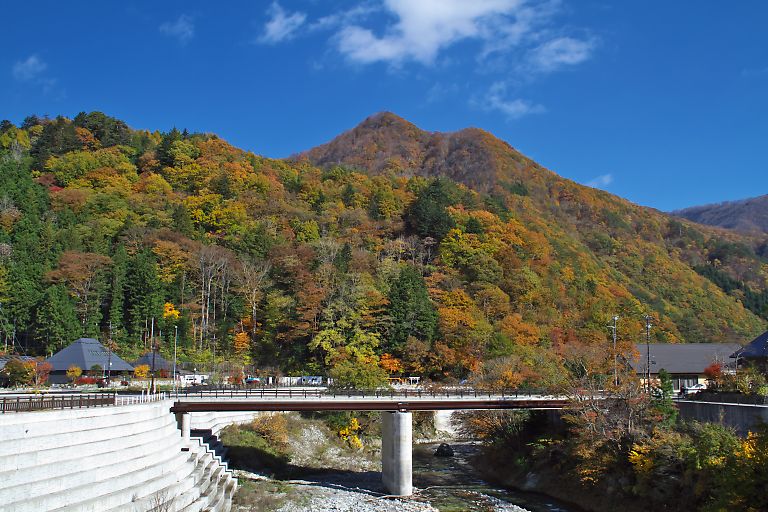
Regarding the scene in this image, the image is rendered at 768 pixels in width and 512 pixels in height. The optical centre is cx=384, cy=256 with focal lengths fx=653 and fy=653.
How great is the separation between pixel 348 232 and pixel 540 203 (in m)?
74.6

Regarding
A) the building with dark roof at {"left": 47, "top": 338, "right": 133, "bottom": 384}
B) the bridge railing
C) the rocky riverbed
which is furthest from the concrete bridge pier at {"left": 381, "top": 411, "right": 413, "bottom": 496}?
the building with dark roof at {"left": 47, "top": 338, "right": 133, "bottom": 384}

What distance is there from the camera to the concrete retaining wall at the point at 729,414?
29589 millimetres

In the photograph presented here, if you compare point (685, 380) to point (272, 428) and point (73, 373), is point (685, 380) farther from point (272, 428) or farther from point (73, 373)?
point (73, 373)

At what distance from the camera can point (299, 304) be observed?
69.7 metres

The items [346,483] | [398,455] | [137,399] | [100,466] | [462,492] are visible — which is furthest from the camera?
[346,483]

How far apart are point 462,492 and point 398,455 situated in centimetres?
472

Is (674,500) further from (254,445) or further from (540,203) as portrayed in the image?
(540,203)

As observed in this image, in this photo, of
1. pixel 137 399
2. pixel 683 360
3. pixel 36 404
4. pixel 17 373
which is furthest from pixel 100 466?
pixel 683 360

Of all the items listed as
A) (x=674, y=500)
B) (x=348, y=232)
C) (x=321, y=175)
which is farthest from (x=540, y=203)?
(x=674, y=500)

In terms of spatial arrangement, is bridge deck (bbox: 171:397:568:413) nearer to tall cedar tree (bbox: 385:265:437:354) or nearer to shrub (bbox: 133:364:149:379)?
shrub (bbox: 133:364:149:379)

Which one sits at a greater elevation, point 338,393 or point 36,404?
point 36,404

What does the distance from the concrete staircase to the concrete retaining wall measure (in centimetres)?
2427

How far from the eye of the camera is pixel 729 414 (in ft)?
105

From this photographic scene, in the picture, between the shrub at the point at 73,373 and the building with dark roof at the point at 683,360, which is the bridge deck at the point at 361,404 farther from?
the building with dark roof at the point at 683,360
